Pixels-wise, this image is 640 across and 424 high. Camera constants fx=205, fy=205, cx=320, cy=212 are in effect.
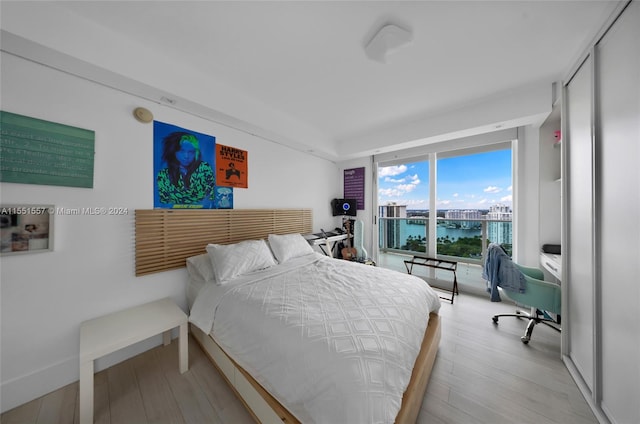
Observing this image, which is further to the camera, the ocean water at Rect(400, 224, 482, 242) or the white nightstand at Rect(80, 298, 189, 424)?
the ocean water at Rect(400, 224, 482, 242)

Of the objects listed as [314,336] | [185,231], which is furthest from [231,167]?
[314,336]

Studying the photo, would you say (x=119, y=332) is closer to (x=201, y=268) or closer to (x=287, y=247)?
(x=201, y=268)

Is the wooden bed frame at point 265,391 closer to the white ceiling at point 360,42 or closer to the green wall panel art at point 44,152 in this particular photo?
the green wall panel art at point 44,152

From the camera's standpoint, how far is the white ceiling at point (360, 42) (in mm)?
1464

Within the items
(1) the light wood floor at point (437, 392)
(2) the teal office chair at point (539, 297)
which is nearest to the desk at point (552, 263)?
(2) the teal office chair at point (539, 297)

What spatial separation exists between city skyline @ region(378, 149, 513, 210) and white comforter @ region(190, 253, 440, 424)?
2.22 metres

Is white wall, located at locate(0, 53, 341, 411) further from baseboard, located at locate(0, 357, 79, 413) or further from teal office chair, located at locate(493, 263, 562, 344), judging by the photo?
teal office chair, located at locate(493, 263, 562, 344)

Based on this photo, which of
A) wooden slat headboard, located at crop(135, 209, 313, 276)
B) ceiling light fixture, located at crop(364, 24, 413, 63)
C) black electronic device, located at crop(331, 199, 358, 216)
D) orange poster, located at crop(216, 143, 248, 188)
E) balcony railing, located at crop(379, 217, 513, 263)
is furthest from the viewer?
black electronic device, located at crop(331, 199, 358, 216)

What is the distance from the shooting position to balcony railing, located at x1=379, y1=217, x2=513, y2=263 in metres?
3.46

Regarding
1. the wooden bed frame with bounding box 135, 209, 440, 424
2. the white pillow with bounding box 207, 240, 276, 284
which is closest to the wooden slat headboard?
the wooden bed frame with bounding box 135, 209, 440, 424

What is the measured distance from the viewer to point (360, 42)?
1.76 meters

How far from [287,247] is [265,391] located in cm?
169

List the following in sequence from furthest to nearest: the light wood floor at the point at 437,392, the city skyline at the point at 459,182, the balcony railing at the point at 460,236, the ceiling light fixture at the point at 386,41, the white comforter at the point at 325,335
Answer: the balcony railing at the point at 460,236
the city skyline at the point at 459,182
the ceiling light fixture at the point at 386,41
the light wood floor at the point at 437,392
the white comforter at the point at 325,335

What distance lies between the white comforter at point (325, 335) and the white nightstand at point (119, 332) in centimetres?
23
